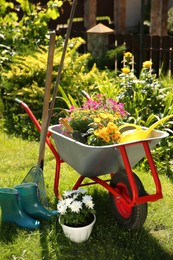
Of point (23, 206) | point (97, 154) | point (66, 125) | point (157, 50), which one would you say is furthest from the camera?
point (157, 50)

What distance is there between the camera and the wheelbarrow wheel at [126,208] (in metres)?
2.95

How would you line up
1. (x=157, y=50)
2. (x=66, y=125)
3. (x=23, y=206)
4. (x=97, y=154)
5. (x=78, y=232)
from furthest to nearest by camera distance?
(x=157, y=50), (x=23, y=206), (x=66, y=125), (x=78, y=232), (x=97, y=154)

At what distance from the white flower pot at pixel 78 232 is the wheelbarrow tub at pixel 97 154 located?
355 mm

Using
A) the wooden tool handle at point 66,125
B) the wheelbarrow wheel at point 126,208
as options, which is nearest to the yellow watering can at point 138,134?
the wheelbarrow wheel at point 126,208

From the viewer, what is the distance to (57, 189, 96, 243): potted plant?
291cm

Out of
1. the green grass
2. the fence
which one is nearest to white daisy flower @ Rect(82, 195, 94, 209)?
the green grass

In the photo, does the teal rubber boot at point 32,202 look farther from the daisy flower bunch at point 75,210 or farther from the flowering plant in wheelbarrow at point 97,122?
the flowering plant in wheelbarrow at point 97,122

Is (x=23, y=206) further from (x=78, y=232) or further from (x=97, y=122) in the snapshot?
(x=97, y=122)

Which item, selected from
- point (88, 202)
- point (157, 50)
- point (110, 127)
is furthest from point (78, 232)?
point (157, 50)

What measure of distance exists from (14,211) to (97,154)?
0.73 meters

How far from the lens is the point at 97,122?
3.06 meters

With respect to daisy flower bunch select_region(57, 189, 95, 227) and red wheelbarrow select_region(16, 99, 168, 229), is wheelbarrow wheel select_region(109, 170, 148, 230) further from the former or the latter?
daisy flower bunch select_region(57, 189, 95, 227)

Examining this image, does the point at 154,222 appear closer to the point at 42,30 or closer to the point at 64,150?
the point at 64,150

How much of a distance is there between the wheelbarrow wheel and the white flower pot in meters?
0.23
